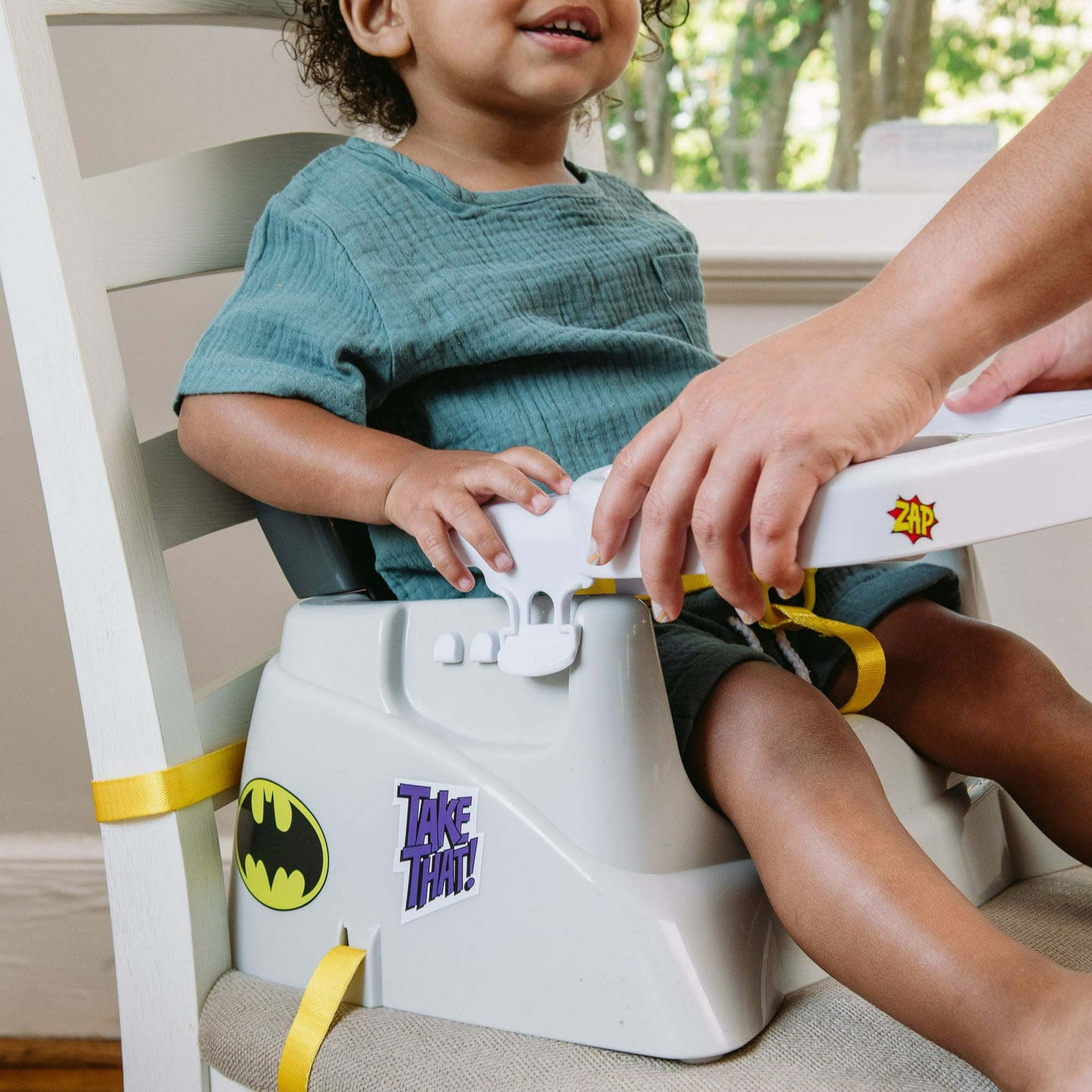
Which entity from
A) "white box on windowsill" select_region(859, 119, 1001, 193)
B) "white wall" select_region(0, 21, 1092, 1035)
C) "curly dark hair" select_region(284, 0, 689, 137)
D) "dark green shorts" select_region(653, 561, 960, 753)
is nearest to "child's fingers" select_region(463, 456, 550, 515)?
"dark green shorts" select_region(653, 561, 960, 753)

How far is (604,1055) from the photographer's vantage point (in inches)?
18.0

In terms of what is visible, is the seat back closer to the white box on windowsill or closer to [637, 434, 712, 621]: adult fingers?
[637, 434, 712, 621]: adult fingers

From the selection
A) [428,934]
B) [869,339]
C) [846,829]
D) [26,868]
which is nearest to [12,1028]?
[26,868]

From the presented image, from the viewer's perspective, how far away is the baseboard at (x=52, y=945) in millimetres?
1112

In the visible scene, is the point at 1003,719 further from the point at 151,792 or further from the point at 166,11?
the point at 166,11

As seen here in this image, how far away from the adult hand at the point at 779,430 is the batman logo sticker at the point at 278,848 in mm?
254

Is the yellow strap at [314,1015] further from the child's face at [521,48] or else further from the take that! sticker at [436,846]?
the child's face at [521,48]

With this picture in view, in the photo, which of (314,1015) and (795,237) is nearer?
(314,1015)

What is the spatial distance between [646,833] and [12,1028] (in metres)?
0.91

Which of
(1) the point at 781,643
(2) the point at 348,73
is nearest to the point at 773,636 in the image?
(1) the point at 781,643

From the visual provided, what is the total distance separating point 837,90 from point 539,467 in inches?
37.4

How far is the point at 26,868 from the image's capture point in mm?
1111

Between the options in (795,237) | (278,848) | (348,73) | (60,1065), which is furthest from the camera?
(795,237)

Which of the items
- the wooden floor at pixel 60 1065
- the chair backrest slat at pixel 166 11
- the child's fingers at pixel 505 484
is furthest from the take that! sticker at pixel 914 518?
the wooden floor at pixel 60 1065
